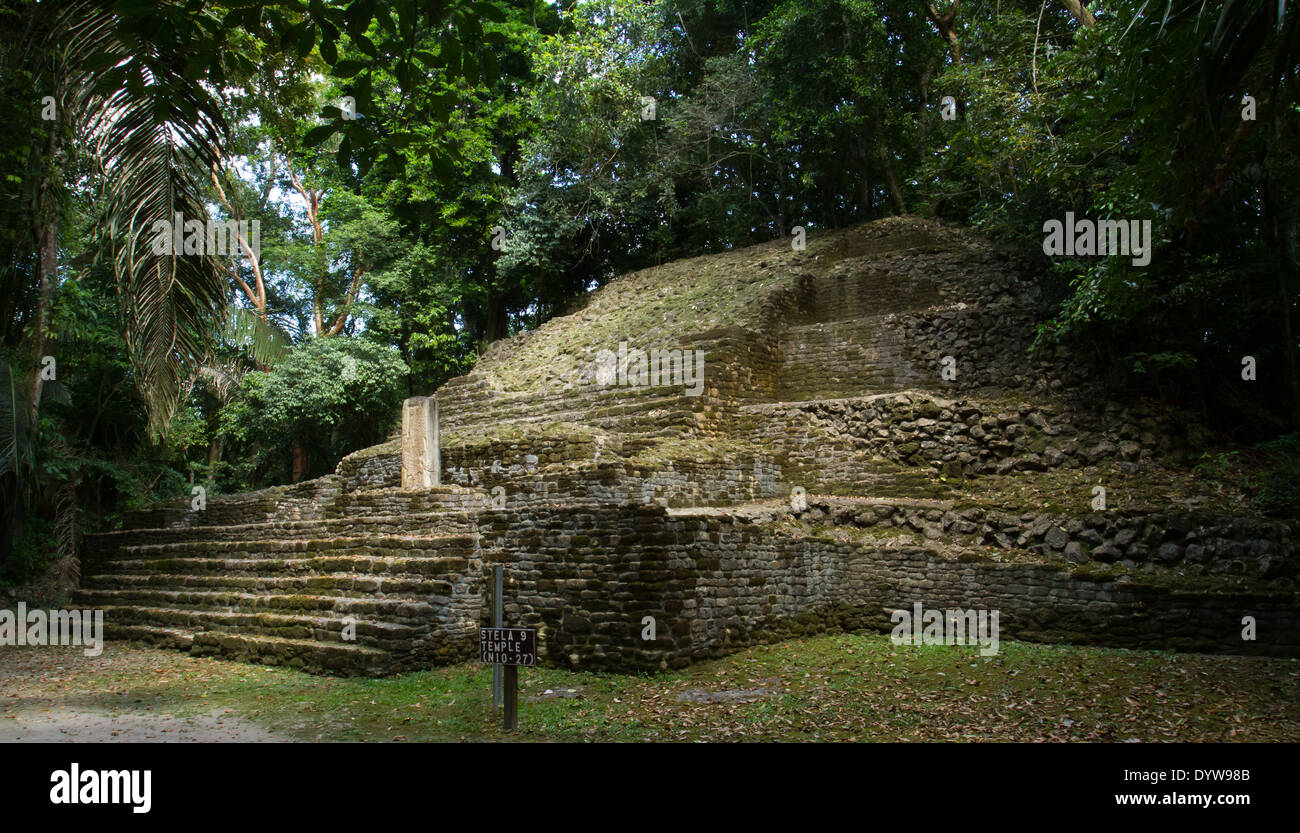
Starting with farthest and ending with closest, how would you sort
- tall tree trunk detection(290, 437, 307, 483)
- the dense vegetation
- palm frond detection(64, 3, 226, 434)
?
tall tree trunk detection(290, 437, 307, 483) → the dense vegetation → palm frond detection(64, 3, 226, 434)

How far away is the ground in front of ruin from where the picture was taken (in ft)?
17.5

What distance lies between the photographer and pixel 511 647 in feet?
17.6

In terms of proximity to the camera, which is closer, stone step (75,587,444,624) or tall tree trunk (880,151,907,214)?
stone step (75,587,444,624)

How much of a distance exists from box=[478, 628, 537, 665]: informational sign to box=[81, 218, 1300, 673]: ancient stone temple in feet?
6.29

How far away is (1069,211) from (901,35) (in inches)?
316

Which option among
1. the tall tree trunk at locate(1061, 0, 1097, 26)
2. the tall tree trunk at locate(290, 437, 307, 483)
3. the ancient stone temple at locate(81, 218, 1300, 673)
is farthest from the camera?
the tall tree trunk at locate(290, 437, 307, 483)

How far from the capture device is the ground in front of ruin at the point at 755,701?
5.35m

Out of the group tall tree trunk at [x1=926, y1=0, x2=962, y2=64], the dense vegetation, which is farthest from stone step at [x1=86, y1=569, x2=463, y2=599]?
tall tree trunk at [x1=926, y1=0, x2=962, y2=64]

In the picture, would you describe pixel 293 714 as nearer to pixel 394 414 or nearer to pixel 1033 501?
pixel 1033 501

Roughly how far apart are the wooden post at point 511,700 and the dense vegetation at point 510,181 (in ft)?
9.22

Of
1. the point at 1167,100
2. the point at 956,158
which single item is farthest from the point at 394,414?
the point at 1167,100

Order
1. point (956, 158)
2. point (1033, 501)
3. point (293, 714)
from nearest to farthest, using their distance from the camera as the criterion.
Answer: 1. point (293, 714)
2. point (1033, 501)
3. point (956, 158)

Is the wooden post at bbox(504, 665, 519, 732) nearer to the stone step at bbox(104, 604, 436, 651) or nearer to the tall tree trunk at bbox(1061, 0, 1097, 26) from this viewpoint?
the stone step at bbox(104, 604, 436, 651)

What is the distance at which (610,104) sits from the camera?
19.4 metres
